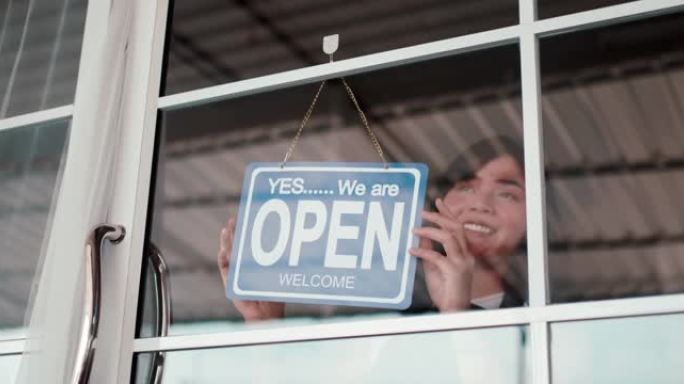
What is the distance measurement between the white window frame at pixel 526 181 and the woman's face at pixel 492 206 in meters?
0.02

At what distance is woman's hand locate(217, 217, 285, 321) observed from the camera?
1.37 meters

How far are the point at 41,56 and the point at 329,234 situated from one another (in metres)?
0.69

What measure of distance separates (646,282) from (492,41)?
417 mm

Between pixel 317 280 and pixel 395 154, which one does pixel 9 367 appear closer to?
pixel 317 280

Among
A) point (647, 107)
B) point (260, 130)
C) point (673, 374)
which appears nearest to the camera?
point (673, 374)

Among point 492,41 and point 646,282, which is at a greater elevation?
point 492,41

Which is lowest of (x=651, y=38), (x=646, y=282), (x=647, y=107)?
(x=646, y=282)

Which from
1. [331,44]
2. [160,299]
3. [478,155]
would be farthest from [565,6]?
[160,299]

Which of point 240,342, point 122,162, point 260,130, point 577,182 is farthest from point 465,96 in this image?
point 122,162

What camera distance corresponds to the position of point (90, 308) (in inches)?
53.9

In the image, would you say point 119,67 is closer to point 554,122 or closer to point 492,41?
point 492,41

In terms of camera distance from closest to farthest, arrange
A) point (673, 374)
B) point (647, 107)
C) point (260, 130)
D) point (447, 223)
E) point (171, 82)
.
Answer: point (673, 374), point (647, 107), point (447, 223), point (260, 130), point (171, 82)

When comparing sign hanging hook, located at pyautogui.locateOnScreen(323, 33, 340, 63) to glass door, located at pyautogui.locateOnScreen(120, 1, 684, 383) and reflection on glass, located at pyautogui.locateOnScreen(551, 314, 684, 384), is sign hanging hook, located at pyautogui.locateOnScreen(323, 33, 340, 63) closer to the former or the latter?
glass door, located at pyautogui.locateOnScreen(120, 1, 684, 383)

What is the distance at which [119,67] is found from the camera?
62.7 inches
